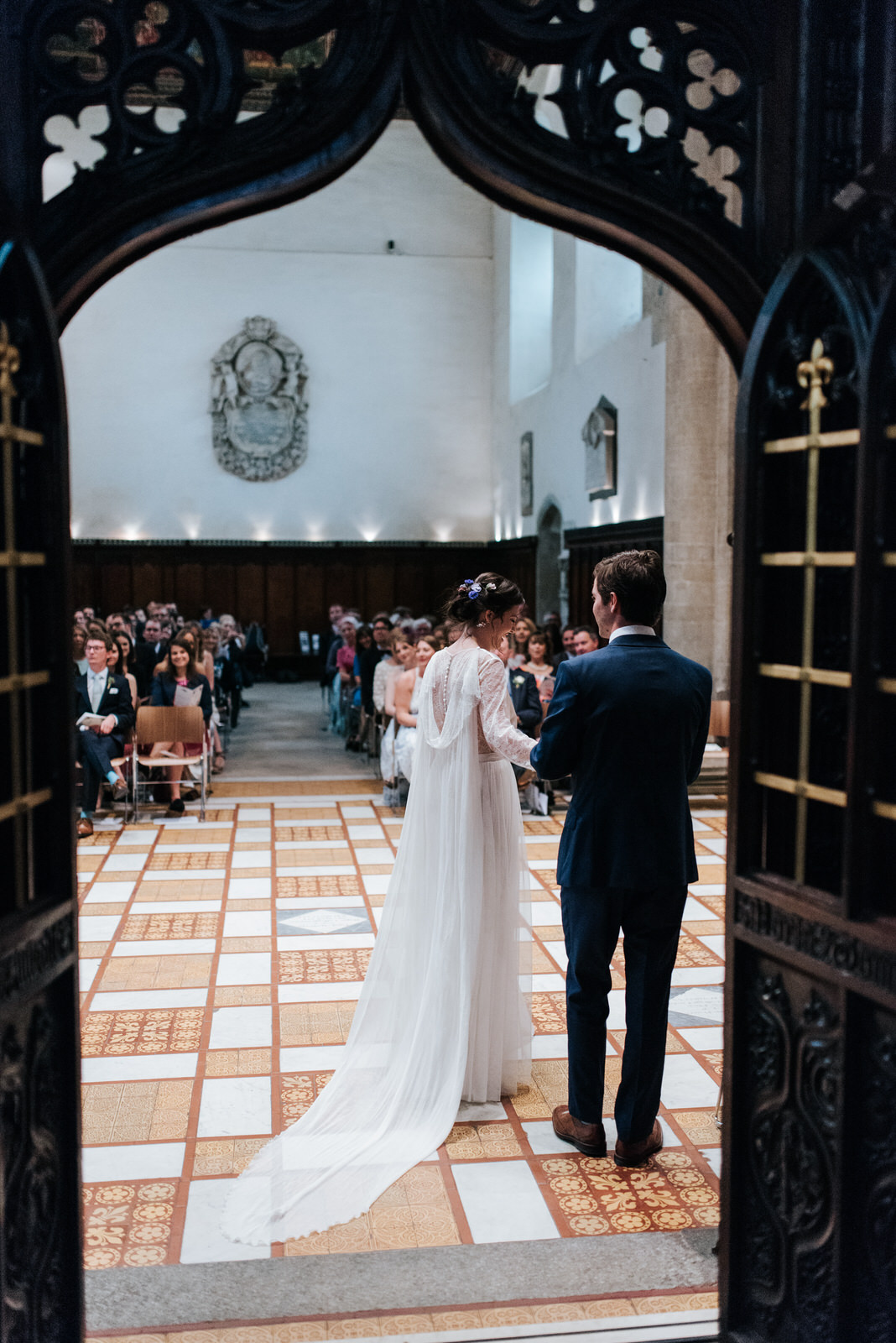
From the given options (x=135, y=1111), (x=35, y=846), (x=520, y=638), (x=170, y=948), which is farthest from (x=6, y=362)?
(x=520, y=638)

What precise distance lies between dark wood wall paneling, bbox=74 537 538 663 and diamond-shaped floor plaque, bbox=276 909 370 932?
48.8 feet

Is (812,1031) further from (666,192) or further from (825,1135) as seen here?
(666,192)

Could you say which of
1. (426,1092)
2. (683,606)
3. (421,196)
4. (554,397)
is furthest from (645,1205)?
(421,196)

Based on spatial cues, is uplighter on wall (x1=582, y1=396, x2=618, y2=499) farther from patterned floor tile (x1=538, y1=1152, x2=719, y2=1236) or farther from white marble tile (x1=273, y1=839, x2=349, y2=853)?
patterned floor tile (x1=538, y1=1152, x2=719, y2=1236)

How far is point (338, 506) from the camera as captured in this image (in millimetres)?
21828

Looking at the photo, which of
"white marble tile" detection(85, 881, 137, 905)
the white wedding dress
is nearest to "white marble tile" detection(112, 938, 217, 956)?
"white marble tile" detection(85, 881, 137, 905)

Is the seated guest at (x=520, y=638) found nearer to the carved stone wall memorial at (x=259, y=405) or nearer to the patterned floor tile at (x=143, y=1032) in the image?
the patterned floor tile at (x=143, y=1032)

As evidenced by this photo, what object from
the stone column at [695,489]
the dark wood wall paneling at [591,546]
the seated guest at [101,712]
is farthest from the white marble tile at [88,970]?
the dark wood wall paneling at [591,546]

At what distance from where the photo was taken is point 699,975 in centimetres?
551

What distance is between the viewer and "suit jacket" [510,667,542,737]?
885 centimetres

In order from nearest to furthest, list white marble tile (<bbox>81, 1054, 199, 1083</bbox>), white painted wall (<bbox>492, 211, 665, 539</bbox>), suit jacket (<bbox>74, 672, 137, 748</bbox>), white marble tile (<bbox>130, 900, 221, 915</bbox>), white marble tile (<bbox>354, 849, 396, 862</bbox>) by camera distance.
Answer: white marble tile (<bbox>81, 1054, 199, 1083</bbox>) → white marble tile (<bbox>130, 900, 221, 915</bbox>) → white marble tile (<bbox>354, 849, 396, 862</bbox>) → suit jacket (<bbox>74, 672, 137, 748</bbox>) → white painted wall (<bbox>492, 211, 665, 539</bbox>)

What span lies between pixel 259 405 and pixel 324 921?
16299mm

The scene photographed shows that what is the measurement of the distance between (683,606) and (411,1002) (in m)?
8.24

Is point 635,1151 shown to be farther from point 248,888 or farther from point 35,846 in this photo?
point 248,888
